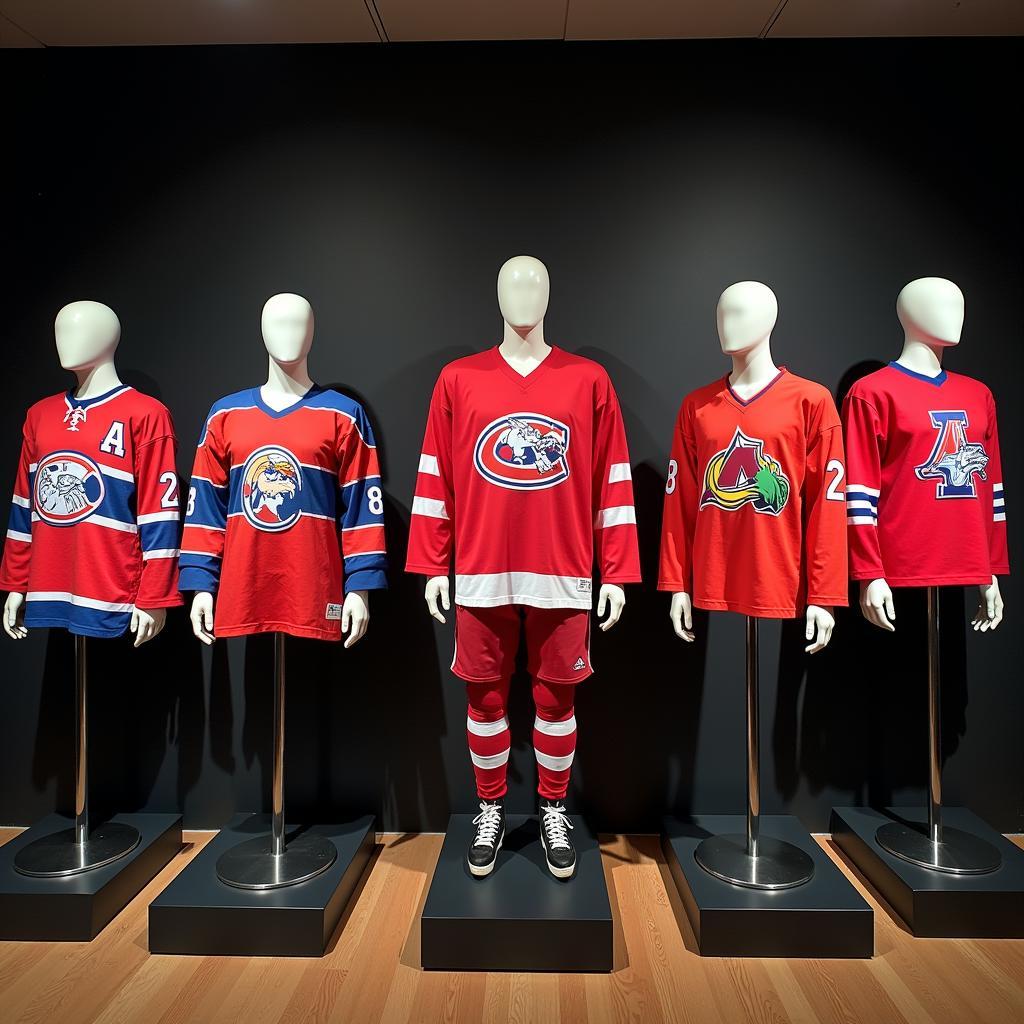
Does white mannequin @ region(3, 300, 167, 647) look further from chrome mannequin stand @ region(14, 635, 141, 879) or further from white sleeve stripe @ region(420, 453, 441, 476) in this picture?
white sleeve stripe @ region(420, 453, 441, 476)

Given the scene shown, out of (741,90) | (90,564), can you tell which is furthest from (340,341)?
(741,90)

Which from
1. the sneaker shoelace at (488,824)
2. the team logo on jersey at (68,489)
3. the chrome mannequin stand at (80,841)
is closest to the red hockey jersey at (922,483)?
the sneaker shoelace at (488,824)

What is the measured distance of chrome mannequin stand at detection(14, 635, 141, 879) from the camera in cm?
222

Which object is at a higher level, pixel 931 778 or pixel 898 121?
pixel 898 121

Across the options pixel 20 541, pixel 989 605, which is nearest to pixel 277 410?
pixel 20 541

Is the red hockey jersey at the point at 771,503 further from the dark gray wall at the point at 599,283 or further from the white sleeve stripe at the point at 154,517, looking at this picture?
the white sleeve stripe at the point at 154,517

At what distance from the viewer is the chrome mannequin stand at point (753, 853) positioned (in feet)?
6.94

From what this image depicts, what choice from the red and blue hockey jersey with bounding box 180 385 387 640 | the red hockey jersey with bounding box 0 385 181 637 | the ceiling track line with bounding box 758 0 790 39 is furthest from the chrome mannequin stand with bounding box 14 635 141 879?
the ceiling track line with bounding box 758 0 790 39

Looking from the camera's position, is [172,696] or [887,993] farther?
[172,696]

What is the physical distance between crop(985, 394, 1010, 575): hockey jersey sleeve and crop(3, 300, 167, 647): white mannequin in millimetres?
2648

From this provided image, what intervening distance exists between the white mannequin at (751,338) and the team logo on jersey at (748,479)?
0.17 meters

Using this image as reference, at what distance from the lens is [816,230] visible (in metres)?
2.67

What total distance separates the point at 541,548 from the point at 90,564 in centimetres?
140

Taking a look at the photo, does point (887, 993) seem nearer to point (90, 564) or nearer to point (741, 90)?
point (90, 564)
